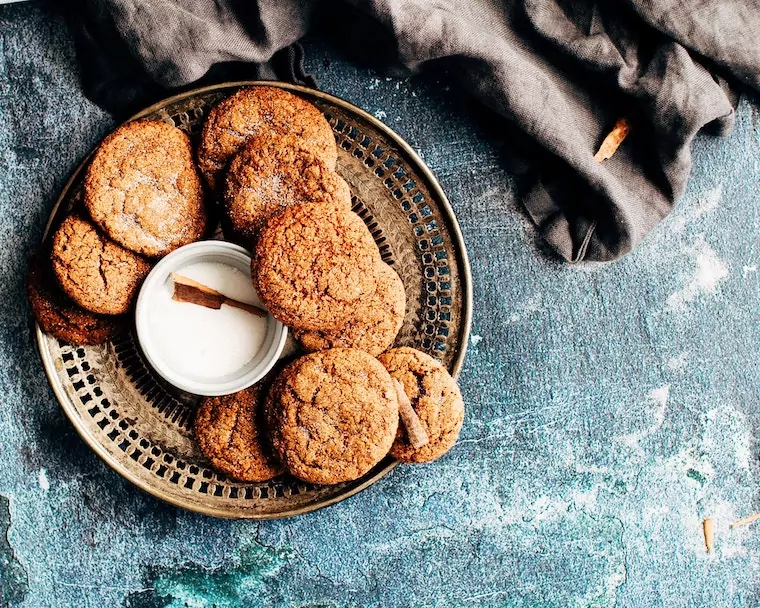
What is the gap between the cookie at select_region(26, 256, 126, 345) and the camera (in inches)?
44.1

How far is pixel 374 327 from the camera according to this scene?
3.72 ft

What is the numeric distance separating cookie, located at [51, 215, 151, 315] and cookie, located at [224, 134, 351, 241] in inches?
7.2

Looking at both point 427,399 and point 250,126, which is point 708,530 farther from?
point 250,126

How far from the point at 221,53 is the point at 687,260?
0.94 meters

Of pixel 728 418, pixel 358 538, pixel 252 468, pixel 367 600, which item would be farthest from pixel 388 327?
pixel 728 418

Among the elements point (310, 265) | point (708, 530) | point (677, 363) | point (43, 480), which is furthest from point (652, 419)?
point (43, 480)

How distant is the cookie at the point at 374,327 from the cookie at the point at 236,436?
13 centimetres

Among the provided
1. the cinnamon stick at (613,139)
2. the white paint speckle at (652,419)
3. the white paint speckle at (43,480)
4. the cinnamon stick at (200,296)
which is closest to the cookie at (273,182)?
the cinnamon stick at (200,296)

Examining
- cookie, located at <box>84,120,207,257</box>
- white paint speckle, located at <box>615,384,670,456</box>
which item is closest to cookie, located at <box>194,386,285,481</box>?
cookie, located at <box>84,120,207,257</box>

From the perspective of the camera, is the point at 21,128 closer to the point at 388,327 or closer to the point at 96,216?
the point at 96,216

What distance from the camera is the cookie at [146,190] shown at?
3.50 feet

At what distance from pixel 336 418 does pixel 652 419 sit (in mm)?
652

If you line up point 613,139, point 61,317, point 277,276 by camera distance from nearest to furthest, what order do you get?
point 277,276 < point 61,317 < point 613,139

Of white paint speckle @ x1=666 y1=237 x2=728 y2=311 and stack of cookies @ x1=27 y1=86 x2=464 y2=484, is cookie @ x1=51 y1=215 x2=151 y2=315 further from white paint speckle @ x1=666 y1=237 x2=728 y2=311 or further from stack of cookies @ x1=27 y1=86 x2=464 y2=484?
white paint speckle @ x1=666 y1=237 x2=728 y2=311
